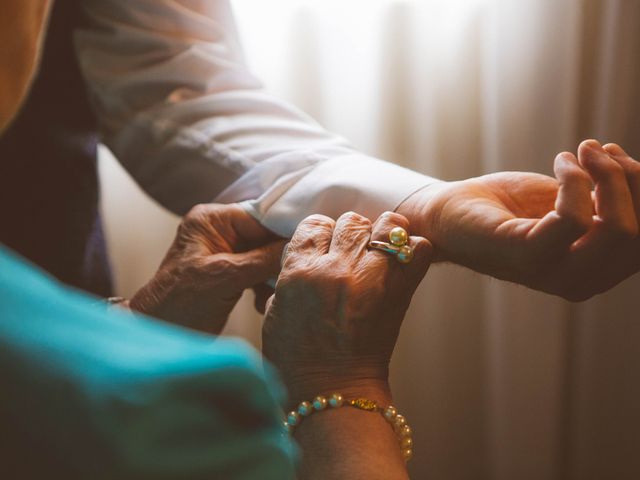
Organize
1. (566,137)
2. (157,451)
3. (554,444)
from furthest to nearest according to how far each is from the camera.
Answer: (554,444) → (566,137) → (157,451)

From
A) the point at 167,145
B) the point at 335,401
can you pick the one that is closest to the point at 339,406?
the point at 335,401

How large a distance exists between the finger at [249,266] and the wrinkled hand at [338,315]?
11 cm

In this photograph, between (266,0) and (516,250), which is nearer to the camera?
(516,250)

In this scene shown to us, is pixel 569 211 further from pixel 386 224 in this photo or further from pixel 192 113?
pixel 192 113

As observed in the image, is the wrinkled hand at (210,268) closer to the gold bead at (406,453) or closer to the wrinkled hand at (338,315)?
the wrinkled hand at (338,315)

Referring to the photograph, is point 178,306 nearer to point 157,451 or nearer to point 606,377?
point 157,451

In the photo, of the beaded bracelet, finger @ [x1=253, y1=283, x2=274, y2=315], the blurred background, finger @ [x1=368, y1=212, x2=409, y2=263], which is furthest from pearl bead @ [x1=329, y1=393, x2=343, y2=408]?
the blurred background

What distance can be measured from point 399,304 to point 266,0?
76cm

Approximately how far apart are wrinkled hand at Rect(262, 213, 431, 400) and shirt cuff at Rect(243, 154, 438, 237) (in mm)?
79

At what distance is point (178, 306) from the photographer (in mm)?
731

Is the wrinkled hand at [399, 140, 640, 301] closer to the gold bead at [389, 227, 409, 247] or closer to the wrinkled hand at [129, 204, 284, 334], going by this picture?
the gold bead at [389, 227, 409, 247]

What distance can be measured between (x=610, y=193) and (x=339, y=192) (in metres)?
0.26

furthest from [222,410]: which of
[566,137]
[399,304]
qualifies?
[566,137]

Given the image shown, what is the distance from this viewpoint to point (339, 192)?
2.30ft
